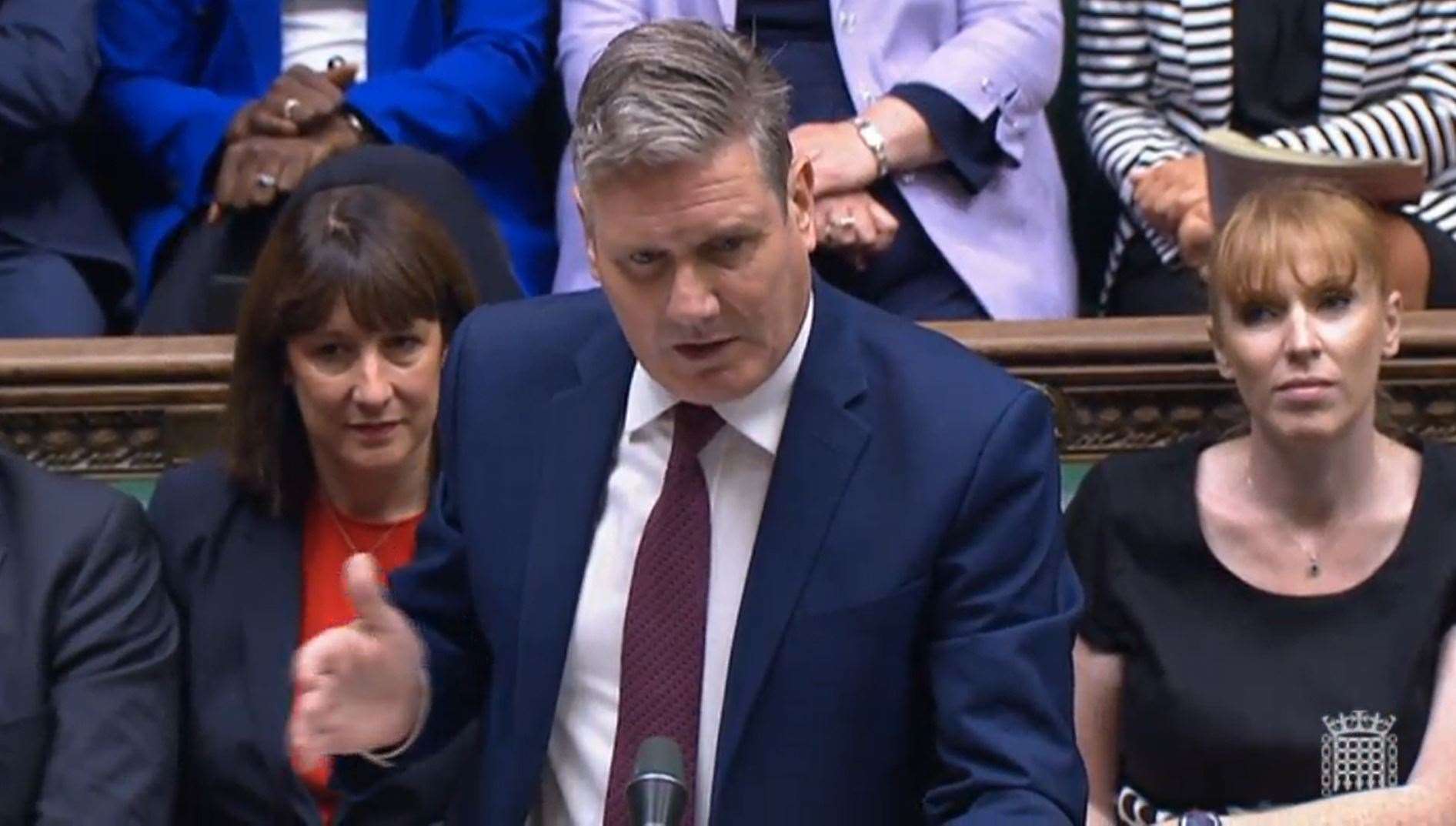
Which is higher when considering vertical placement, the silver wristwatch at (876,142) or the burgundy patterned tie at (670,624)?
the burgundy patterned tie at (670,624)

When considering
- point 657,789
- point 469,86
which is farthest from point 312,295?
point 657,789

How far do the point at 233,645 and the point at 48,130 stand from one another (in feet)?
2.64

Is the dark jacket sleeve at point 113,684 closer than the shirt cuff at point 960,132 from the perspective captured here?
Yes

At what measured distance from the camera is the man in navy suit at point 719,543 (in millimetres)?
1601

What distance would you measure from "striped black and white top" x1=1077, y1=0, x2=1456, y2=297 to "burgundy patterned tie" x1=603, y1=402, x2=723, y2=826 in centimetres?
123

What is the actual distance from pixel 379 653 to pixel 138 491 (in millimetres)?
1126

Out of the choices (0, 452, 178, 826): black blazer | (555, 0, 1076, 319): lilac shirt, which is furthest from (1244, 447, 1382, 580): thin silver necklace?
(0, 452, 178, 826): black blazer

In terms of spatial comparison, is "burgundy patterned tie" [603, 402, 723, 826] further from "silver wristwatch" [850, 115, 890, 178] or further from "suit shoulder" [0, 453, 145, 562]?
"silver wristwatch" [850, 115, 890, 178]

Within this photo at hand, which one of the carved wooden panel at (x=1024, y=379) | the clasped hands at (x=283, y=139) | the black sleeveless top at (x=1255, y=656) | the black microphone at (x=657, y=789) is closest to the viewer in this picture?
the black microphone at (x=657, y=789)

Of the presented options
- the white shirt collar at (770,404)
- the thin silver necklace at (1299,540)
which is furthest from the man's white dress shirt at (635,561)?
the thin silver necklace at (1299,540)

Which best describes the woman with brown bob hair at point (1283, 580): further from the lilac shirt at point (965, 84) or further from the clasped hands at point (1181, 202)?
the lilac shirt at point (965, 84)

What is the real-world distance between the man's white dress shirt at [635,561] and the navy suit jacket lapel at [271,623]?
1.78 ft

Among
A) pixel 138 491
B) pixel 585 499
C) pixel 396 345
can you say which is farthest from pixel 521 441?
pixel 138 491

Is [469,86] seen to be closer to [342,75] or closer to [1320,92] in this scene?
[342,75]
